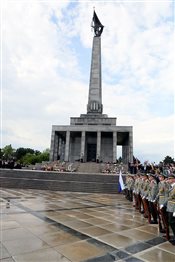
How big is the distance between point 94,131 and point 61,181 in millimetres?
19584

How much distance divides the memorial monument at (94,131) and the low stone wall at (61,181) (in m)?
16.6

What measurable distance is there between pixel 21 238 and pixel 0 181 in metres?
17.0

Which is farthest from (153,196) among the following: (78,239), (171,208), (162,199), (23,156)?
(23,156)

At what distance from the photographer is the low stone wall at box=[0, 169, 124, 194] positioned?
63.9 ft

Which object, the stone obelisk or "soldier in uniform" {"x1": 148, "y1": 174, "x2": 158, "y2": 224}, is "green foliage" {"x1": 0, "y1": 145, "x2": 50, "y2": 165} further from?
"soldier in uniform" {"x1": 148, "y1": 174, "x2": 158, "y2": 224}

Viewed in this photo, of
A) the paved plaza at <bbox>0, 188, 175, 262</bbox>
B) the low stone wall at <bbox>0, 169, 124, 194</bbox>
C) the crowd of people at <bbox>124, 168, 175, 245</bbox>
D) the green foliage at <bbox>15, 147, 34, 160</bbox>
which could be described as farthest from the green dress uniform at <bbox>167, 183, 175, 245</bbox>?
the green foliage at <bbox>15, 147, 34, 160</bbox>

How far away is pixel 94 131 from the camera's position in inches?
1561

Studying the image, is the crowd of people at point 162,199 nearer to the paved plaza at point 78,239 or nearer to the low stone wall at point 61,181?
the paved plaza at point 78,239

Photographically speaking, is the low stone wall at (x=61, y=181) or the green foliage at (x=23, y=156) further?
the green foliage at (x=23, y=156)

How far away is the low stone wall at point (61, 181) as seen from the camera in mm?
19466

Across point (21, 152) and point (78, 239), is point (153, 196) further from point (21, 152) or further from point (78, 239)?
point (21, 152)

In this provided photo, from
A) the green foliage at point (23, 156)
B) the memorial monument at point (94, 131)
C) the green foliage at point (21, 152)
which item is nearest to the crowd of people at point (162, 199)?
the memorial monument at point (94, 131)

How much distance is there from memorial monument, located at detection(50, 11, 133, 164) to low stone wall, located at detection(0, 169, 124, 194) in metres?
16.6

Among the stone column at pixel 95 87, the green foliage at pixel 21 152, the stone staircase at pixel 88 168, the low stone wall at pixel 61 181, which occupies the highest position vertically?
the stone column at pixel 95 87
